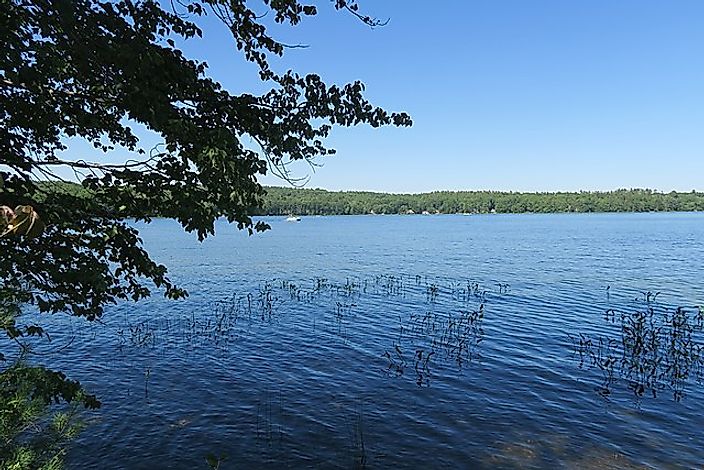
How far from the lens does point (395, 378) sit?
650 inches

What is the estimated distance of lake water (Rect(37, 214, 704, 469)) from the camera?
464 inches

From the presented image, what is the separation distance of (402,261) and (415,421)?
38.1 metres

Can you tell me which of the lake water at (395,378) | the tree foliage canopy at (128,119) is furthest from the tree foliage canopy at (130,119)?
the lake water at (395,378)

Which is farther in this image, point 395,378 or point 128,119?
point 395,378

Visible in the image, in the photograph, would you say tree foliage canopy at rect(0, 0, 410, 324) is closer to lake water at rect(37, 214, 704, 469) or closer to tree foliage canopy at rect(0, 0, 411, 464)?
tree foliage canopy at rect(0, 0, 411, 464)

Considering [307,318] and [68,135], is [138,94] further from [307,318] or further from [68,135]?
[307,318]

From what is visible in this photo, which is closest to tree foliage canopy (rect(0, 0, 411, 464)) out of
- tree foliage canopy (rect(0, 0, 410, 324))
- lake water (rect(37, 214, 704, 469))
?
tree foliage canopy (rect(0, 0, 410, 324))

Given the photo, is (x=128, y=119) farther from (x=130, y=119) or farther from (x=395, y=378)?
(x=395, y=378)

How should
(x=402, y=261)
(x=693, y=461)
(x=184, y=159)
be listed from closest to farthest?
1. (x=184, y=159)
2. (x=693, y=461)
3. (x=402, y=261)

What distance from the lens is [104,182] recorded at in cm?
591

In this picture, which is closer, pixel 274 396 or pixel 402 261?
pixel 274 396

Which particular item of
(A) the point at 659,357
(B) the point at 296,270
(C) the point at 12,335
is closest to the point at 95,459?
(C) the point at 12,335

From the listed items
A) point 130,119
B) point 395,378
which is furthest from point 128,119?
point 395,378

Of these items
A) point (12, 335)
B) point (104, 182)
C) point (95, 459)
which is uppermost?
point (104, 182)
